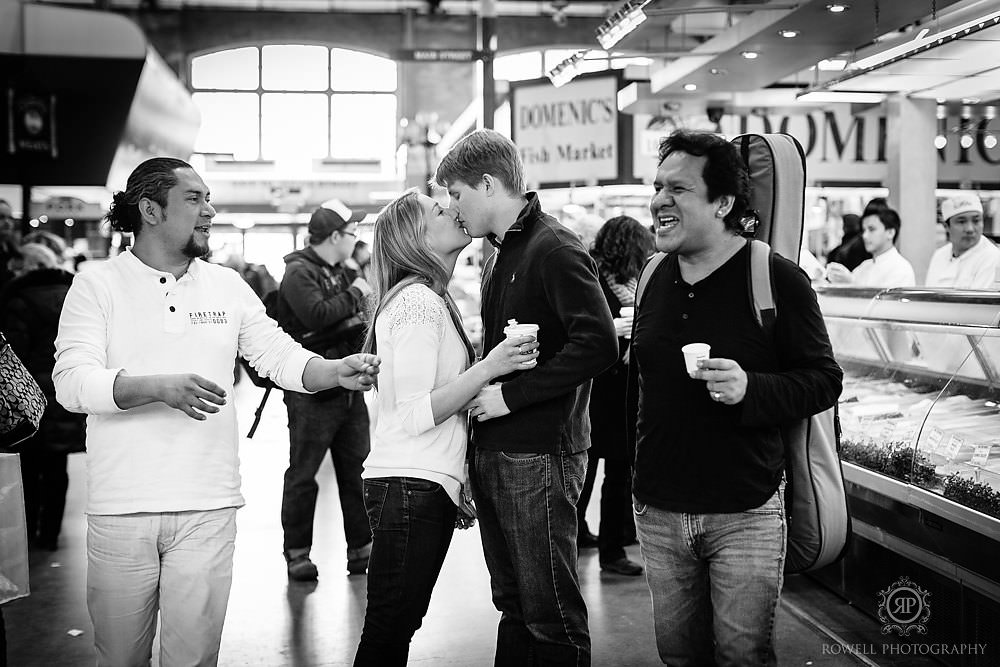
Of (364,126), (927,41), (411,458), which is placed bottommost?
(411,458)

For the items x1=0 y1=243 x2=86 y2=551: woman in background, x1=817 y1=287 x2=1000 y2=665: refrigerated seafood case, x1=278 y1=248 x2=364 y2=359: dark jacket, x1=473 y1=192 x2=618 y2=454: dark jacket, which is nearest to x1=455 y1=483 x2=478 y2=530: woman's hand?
x1=473 y1=192 x2=618 y2=454: dark jacket

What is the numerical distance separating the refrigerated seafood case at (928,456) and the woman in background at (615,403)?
103 centimetres

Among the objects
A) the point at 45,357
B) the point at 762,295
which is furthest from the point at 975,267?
the point at 45,357

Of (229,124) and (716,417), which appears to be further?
(229,124)

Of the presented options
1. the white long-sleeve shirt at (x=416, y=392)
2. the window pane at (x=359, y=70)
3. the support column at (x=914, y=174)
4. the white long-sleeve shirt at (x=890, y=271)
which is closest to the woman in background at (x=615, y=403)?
the white long-sleeve shirt at (x=416, y=392)

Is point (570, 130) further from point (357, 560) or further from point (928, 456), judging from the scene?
point (928, 456)

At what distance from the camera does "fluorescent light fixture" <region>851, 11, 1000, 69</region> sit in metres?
4.89

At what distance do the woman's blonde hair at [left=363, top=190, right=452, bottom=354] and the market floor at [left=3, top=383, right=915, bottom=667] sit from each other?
174cm

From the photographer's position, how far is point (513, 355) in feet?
8.46

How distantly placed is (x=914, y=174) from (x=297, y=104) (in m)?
22.0

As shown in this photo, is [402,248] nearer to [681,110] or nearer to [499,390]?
[499,390]

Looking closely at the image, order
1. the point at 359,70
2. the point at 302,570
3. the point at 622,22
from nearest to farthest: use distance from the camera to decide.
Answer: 1. the point at 302,570
2. the point at 622,22
3. the point at 359,70

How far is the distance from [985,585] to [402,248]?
7.29 feet

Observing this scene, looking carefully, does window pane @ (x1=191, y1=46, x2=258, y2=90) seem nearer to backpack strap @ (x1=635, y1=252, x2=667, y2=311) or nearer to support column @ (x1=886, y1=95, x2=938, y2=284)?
support column @ (x1=886, y1=95, x2=938, y2=284)
